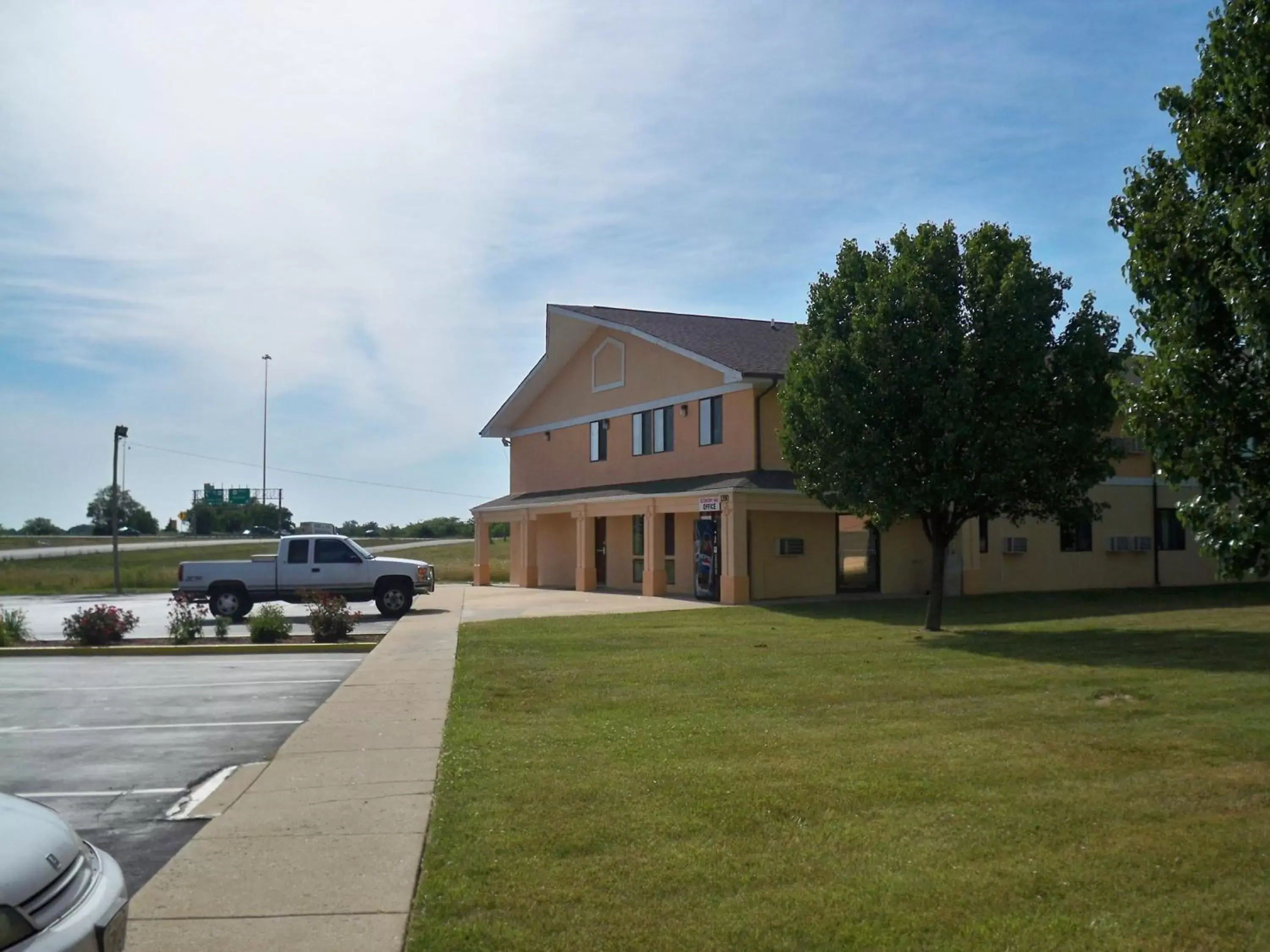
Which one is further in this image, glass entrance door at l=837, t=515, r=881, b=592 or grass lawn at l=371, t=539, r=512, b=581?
grass lawn at l=371, t=539, r=512, b=581

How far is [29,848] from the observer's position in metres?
4.50

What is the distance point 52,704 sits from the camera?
13867 mm

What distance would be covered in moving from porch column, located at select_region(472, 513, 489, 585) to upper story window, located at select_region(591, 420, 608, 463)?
6.42 m

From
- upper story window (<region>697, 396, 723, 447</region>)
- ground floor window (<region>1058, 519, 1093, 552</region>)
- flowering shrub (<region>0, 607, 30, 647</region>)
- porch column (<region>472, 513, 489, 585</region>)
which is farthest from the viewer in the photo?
porch column (<region>472, 513, 489, 585</region>)

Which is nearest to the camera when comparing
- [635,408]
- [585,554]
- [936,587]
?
[936,587]

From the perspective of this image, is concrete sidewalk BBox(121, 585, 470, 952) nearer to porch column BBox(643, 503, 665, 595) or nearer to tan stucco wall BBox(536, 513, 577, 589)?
porch column BBox(643, 503, 665, 595)

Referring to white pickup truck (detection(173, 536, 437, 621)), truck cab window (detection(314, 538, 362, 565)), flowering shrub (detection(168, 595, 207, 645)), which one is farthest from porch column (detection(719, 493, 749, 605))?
flowering shrub (detection(168, 595, 207, 645))

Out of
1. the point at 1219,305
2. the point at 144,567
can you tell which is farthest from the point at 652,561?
the point at 144,567

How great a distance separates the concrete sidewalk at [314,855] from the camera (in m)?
5.68

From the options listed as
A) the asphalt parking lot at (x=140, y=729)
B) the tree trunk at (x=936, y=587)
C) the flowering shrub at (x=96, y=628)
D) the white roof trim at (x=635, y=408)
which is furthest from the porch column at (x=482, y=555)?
the tree trunk at (x=936, y=587)

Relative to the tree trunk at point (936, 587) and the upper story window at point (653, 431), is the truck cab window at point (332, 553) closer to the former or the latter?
the upper story window at point (653, 431)

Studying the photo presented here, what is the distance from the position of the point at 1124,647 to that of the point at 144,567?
2264 inches

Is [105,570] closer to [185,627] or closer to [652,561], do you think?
[652,561]

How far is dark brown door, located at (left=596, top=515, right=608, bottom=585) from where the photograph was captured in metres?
36.1
